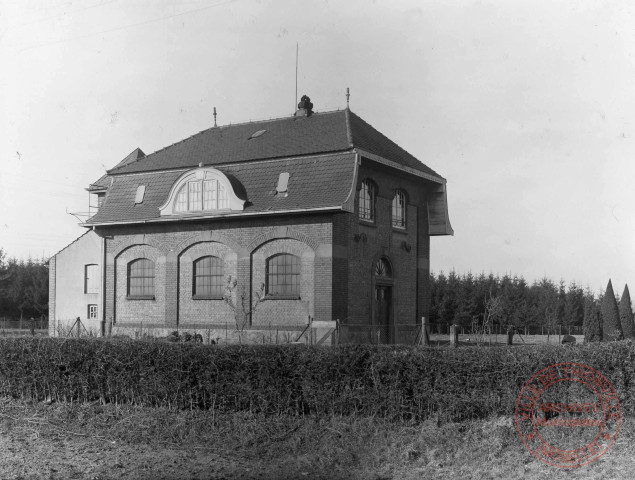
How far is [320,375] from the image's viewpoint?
38.9ft

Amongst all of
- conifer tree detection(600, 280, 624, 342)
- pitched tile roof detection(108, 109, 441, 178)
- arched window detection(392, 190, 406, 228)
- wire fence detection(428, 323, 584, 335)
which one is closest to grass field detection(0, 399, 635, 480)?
pitched tile roof detection(108, 109, 441, 178)

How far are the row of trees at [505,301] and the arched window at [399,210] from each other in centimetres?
1847

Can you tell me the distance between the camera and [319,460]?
10.4m

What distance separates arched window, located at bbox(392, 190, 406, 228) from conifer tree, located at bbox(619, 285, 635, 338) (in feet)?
36.1

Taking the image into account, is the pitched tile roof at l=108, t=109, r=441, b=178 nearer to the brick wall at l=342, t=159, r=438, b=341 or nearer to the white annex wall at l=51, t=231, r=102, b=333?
the brick wall at l=342, t=159, r=438, b=341

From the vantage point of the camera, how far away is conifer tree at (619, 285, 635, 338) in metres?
32.0

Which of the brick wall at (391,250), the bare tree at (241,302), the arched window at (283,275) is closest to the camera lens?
the arched window at (283,275)

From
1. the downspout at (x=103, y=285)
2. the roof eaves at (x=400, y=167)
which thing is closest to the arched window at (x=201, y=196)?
the downspout at (x=103, y=285)

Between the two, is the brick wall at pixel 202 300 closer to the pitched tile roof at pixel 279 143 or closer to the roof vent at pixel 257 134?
the pitched tile roof at pixel 279 143

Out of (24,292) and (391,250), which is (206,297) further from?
(24,292)

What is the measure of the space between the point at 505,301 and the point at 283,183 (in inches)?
1098

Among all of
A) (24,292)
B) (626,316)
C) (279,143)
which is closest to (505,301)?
(626,316)

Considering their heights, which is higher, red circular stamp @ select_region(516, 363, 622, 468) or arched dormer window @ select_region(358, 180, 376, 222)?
arched dormer window @ select_region(358, 180, 376, 222)

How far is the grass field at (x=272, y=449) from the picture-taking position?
964cm
